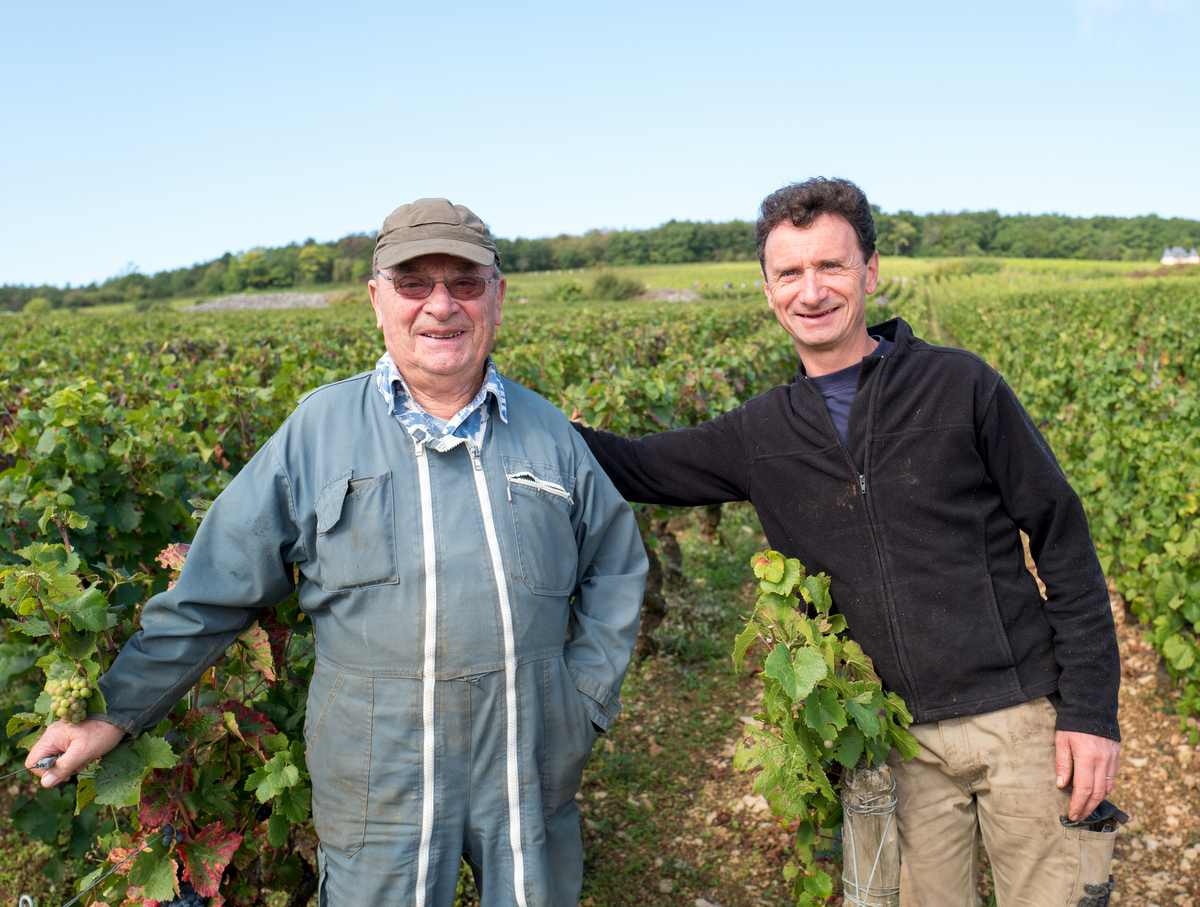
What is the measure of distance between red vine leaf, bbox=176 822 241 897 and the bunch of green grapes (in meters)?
0.60

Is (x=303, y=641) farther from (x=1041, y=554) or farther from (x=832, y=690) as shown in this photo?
(x=1041, y=554)

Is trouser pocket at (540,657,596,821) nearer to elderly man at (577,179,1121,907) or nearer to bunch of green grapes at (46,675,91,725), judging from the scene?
elderly man at (577,179,1121,907)

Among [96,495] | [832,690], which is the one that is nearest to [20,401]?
[96,495]

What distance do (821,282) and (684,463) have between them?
642mm

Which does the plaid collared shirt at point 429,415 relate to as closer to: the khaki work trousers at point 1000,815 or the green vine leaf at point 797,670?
the green vine leaf at point 797,670

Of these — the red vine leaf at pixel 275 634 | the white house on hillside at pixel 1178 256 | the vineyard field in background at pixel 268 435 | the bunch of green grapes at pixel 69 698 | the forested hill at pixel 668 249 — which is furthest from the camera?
the forested hill at pixel 668 249

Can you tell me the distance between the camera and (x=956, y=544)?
1929 mm

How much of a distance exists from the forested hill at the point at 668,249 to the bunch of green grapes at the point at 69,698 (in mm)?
71637

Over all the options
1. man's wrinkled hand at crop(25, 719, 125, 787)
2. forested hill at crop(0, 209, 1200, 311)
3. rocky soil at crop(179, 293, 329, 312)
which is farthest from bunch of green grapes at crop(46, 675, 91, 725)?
forested hill at crop(0, 209, 1200, 311)

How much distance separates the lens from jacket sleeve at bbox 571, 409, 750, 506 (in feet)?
7.55

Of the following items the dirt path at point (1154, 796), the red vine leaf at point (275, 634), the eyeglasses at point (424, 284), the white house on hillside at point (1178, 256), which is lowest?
the dirt path at point (1154, 796)

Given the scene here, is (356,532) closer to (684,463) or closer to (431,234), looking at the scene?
(431,234)

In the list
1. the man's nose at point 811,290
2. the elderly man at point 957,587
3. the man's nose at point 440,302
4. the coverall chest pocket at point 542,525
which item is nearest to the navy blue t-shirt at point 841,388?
the elderly man at point 957,587

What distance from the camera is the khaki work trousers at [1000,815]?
1.92m
